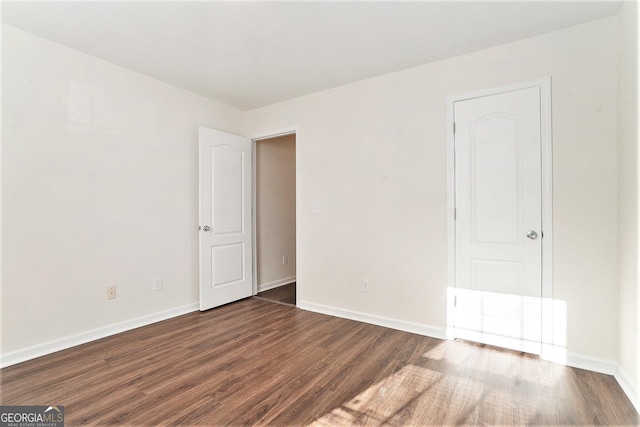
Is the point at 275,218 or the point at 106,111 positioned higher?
the point at 106,111

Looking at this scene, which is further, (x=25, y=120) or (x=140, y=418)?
(x=25, y=120)

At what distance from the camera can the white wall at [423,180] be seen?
2309mm

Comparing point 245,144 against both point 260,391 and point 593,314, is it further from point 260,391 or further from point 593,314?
point 593,314

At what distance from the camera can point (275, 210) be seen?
493 centimetres

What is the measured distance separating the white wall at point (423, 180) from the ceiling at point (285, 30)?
211 millimetres

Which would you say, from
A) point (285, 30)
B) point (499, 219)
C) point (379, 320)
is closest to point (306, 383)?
point (379, 320)

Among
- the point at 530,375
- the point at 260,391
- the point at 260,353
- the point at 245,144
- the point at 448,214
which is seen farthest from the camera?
the point at 245,144

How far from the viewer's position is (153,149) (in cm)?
337

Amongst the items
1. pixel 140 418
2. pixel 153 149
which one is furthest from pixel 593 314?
pixel 153 149

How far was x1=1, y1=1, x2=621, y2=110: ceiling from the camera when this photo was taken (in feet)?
7.16

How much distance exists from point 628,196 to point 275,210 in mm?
3891

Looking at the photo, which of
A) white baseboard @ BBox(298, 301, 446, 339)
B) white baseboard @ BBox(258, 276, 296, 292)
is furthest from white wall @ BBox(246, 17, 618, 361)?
white baseboard @ BBox(258, 276, 296, 292)

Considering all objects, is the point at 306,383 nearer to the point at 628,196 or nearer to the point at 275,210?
the point at 628,196

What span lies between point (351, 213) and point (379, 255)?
53cm
